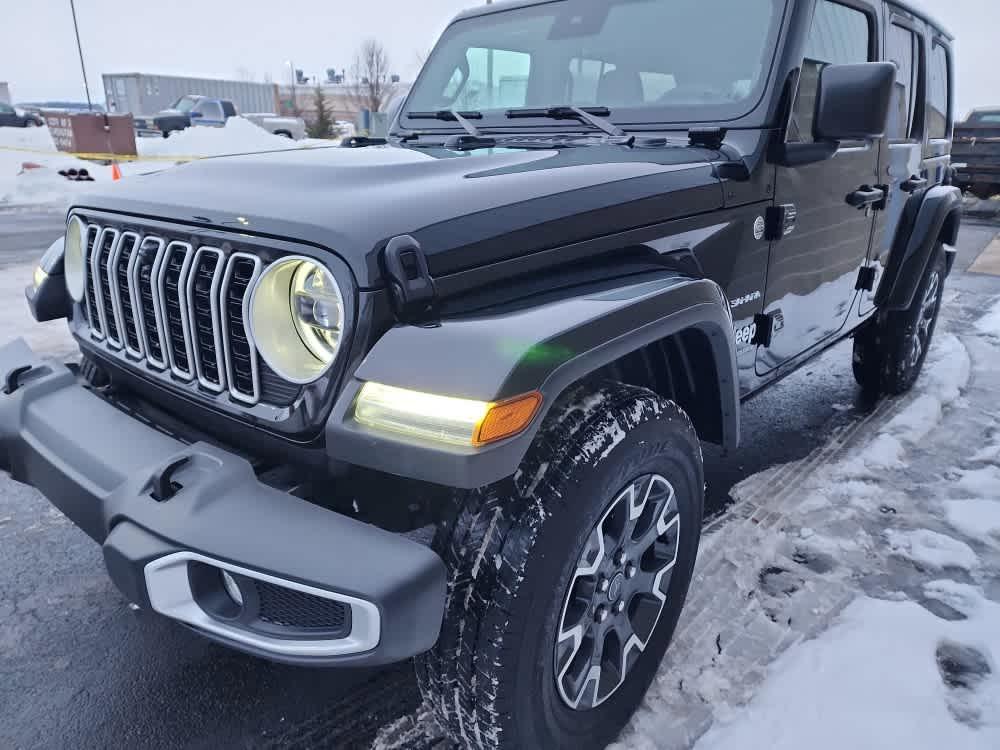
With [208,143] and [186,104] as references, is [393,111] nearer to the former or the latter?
[208,143]

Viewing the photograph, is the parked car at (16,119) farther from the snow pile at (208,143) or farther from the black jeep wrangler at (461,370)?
the black jeep wrangler at (461,370)

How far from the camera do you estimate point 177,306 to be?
1791mm

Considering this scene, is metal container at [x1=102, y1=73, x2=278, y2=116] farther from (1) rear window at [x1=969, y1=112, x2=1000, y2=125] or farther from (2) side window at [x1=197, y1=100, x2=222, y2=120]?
(1) rear window at [x1=969, y1=112, x2=1000, y2=125]

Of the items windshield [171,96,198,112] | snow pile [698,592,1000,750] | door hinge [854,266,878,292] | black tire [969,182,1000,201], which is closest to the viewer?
snow pile [698,592,1000,750]

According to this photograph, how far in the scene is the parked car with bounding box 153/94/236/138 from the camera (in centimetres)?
2512

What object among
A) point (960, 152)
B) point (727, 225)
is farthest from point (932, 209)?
point (960, 152)

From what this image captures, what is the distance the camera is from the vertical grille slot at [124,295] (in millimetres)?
1959

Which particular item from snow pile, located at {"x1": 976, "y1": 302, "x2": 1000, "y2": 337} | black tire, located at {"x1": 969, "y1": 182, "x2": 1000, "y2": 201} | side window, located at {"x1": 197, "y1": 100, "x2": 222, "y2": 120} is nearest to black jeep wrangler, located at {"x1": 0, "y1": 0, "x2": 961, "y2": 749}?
snow pile, located at {"x1": 976, "y1": 302, "x2": 1000, "y2": 337}

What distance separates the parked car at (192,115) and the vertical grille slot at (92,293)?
25526mm

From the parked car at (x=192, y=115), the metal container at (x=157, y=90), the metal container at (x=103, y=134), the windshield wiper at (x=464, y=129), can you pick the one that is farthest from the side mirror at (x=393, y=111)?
the metal container at (x=157, y=90)

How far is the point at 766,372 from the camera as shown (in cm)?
271

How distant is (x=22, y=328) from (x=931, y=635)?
5843 millimetres

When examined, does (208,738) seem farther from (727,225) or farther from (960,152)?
(960,152)

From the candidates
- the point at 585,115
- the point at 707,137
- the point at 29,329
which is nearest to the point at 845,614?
the point at 707,137
